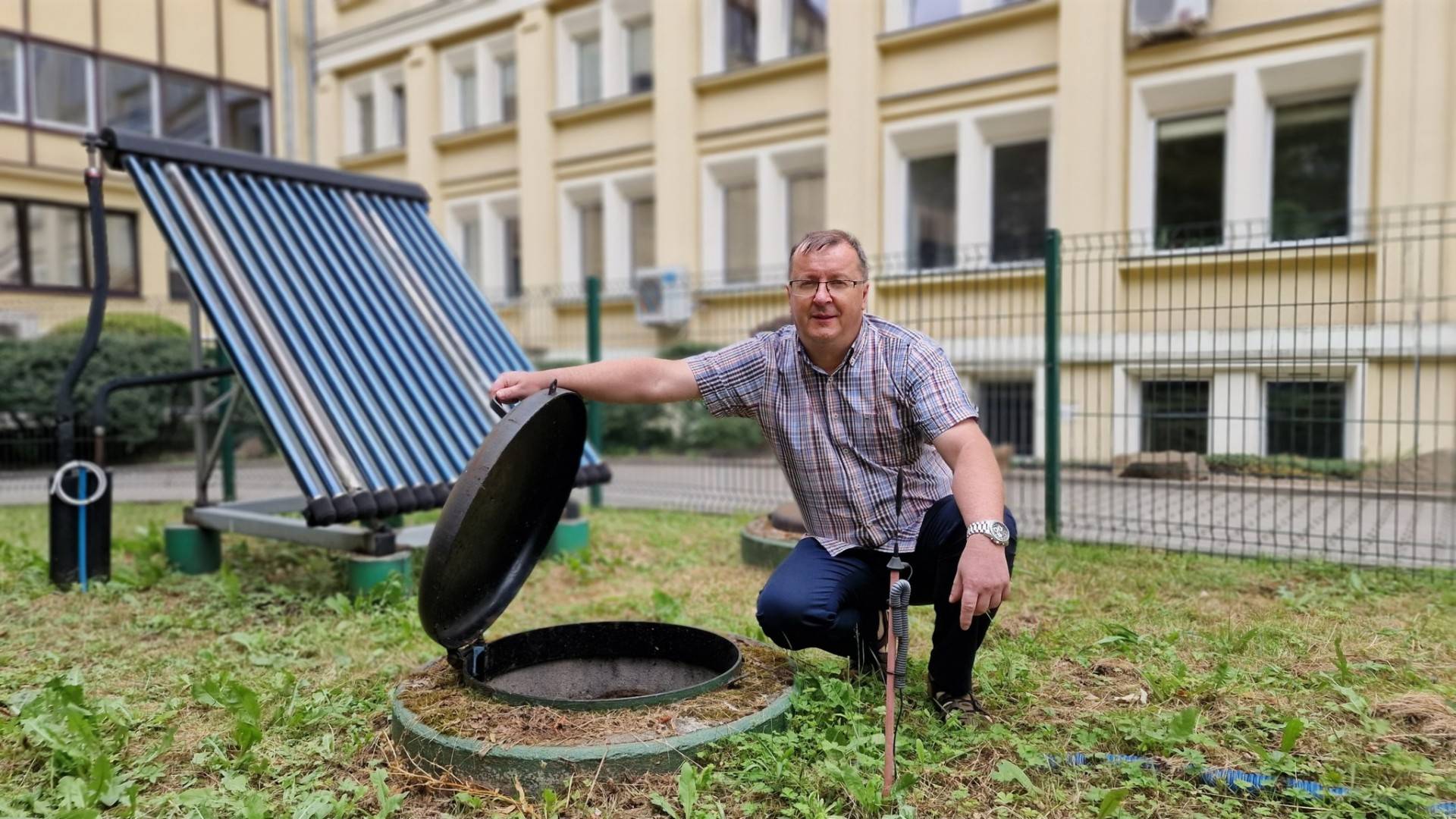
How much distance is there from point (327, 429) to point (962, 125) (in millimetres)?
9118

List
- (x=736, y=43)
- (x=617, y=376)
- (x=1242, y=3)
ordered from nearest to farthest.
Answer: (x=617, y=376), (x=1242, y=3), (x=736, y=43)

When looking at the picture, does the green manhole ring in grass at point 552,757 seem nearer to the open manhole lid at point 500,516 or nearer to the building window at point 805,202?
the open manhole lid at point 500,516

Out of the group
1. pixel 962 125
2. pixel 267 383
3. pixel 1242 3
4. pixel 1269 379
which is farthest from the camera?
pixel 962 125

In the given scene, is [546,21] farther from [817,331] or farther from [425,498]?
[817,331]

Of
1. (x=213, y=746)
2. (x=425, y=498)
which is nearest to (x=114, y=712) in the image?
(x=213, y=746)

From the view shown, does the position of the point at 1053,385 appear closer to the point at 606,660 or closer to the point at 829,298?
the point at 829,298

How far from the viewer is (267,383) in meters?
4.18

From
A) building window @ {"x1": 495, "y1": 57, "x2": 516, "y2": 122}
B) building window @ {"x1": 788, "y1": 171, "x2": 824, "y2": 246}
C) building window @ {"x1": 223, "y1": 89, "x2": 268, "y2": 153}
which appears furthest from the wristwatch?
building window @ {"x1": 223, "y1": 89, "x2": 268, "y2": 153}

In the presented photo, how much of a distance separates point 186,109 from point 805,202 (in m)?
12.3

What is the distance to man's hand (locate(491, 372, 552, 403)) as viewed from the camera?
2863 millimetres

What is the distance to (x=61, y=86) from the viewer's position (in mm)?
16250

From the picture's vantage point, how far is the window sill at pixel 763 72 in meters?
12.4

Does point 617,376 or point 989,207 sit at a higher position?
point 989,207

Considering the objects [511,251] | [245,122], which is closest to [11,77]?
[245,122]
